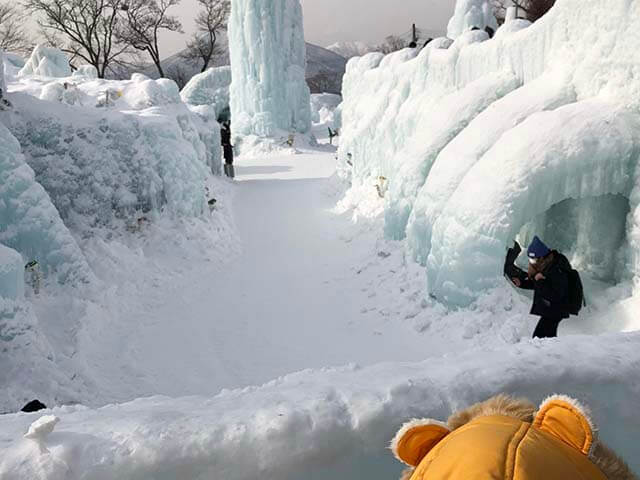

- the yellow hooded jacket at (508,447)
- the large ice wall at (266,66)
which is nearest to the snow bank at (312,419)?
the yellow hooded jacket at (508,447)

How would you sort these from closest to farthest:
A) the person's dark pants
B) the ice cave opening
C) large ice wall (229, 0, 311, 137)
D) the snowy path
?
the person's dark pants, the ice cave opening, the snowy path, large ice wall (229, 0, 311, 137)

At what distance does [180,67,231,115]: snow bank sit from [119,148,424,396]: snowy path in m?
17.9

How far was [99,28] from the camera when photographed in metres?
27.0

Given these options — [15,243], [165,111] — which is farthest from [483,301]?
[165,111]

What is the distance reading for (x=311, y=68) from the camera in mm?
68875

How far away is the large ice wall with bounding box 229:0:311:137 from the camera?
21.5 meters

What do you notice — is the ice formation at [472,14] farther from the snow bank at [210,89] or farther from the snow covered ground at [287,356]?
the snow bank at [210,89]

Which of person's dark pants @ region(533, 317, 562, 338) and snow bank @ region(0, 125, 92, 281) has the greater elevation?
snow bank @ region(0, 125, 92, 281)

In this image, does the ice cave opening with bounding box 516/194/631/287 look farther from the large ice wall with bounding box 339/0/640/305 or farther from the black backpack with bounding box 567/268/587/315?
the black backpack with bounding box 567/268/587/315

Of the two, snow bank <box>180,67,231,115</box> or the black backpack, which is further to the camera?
snow bank <box>180,67,231,115</box>

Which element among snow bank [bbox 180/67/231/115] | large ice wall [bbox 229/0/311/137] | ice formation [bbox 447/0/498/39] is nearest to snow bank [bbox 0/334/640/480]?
ice formation [bbox 447/0/498/39]

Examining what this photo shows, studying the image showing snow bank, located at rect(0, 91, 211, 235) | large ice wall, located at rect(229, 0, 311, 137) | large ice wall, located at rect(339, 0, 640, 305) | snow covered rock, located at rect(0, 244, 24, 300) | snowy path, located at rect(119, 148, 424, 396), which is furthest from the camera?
large ice wall, located at rect(229, 0, 311, 137)

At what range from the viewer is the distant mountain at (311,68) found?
41.3 m

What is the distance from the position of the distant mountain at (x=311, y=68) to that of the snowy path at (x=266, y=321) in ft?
94.5
